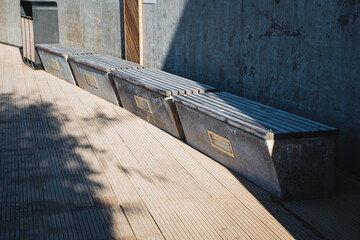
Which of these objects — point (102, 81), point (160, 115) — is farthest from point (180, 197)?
point (102, 81)

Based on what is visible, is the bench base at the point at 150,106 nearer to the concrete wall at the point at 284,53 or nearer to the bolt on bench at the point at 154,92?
the bolt on bench at the point at 154,92

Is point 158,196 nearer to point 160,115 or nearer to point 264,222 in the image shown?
point 264,222

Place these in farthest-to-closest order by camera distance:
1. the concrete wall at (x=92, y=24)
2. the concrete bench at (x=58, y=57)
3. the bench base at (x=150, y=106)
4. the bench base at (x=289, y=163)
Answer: the concrete wall at (x=92, y=24)
the concrete bench at (x=58, y=57)
the bench base at (x=150, y=106)
the bench base at (x=289, y=163)

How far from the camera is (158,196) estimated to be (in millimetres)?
3889

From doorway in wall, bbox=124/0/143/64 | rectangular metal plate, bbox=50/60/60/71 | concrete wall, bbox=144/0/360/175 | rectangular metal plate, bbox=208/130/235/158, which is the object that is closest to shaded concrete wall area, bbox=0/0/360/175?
concrete wall, bbox=144/0/360/175

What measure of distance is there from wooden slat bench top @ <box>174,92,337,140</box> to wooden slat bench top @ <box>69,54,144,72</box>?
221 centimetres

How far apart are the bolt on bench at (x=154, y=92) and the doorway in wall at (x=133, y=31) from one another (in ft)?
3.75

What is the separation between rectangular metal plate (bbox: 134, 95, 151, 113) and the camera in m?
5.95

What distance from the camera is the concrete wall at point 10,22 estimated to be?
529 inches

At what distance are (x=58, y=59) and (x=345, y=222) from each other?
677 centimetres

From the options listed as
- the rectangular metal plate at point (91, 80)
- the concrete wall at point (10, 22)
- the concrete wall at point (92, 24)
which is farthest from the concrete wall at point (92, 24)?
the concrete wall at point (10, 22)

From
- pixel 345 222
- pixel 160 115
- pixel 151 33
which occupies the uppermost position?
pixel 151 33

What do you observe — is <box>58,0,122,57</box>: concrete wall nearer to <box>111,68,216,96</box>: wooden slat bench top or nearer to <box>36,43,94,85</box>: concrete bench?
<box>36,43,94,85</box>: concrete bench

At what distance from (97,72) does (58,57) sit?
1845mm
